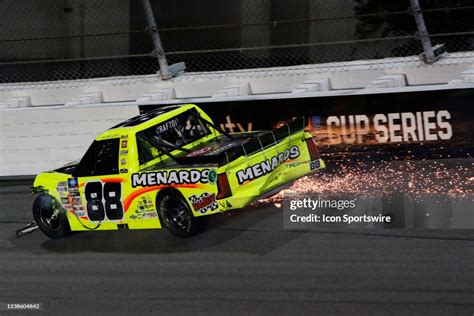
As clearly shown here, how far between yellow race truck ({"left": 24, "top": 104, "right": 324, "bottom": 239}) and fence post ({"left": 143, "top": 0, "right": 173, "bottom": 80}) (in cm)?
328

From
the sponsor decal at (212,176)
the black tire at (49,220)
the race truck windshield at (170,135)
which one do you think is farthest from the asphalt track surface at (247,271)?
the race truck windshield at (170,135)

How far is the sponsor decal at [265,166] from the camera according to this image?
8.38m

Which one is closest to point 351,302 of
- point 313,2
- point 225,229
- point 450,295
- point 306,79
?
point 450,295

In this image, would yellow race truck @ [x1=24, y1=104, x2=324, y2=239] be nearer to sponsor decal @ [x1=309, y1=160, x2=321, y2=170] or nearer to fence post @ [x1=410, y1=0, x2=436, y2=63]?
sponsor decal @ [x1=309, y1=160, x2=321, y2=170]

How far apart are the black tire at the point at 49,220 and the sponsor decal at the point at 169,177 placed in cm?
134

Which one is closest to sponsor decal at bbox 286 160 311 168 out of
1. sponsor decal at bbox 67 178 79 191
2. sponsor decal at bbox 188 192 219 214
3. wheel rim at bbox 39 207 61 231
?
sponsor decal at bbox 188 192 219 214

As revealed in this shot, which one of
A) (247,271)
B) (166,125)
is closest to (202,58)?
(166,125)

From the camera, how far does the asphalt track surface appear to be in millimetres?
6754

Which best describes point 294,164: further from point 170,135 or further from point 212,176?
point 170,135

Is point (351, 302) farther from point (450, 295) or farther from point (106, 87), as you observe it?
point (106, 87)

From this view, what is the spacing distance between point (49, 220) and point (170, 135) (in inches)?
71.8

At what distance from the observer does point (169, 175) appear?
8.58 metres

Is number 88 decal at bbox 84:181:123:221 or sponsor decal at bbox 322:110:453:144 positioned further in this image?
sponsor decal at bbox 322:110:453:144

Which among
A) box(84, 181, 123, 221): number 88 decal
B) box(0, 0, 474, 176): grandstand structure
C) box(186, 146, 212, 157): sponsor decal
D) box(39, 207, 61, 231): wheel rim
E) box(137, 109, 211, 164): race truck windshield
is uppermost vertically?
box(0, 0, 474, 176): grandstand structure
